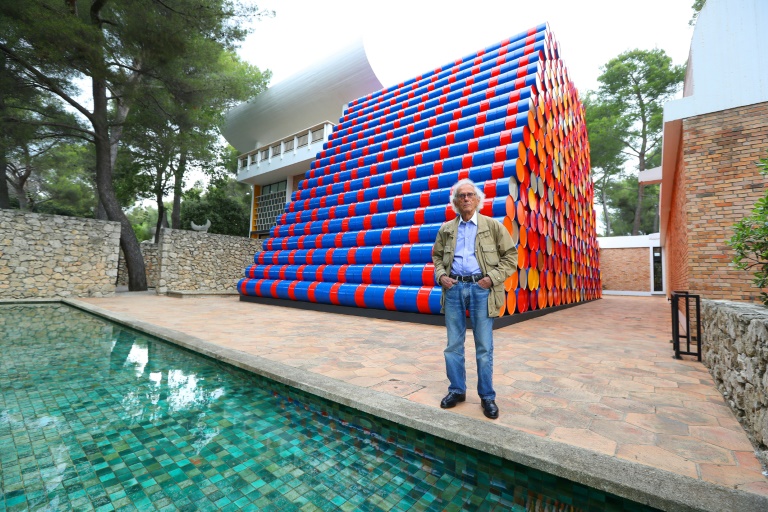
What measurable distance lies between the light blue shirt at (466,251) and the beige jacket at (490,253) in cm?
3

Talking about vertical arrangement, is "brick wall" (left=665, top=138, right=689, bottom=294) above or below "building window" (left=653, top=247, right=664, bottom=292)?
above

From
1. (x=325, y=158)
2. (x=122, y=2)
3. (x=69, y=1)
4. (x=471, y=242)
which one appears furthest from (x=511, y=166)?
(x=69, y=1)

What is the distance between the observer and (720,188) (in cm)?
374

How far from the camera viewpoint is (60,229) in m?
8.72

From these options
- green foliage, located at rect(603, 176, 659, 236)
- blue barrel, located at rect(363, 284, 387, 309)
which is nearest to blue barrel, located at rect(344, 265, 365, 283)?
blue barrel, located at rect(363, 284, 387, 309)

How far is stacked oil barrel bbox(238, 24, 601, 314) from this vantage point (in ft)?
18.4

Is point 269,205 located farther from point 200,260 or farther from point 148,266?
point 200,260

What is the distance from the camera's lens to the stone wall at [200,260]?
10430 millimetres

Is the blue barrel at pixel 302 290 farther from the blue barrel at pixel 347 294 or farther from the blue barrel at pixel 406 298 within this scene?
the blue barrel at pixel 406 298

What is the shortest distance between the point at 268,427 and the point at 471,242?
158 centimetres

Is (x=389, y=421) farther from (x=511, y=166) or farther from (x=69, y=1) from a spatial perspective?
(x=69, y=1)

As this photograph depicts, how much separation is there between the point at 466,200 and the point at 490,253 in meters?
0.37

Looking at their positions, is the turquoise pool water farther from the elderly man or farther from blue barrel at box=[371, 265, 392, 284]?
blue barrel at box=[371, 265, 392, 284]

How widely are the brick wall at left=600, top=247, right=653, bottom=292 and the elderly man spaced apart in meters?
17.7
